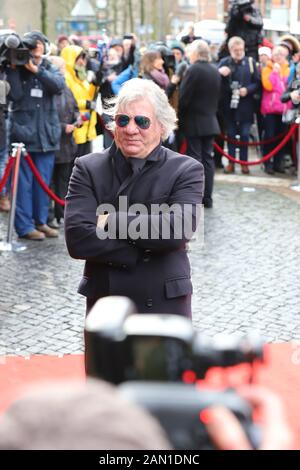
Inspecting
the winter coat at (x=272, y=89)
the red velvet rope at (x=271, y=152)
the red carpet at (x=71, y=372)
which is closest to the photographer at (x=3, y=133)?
the red velvet rope at (x=271, y=152)

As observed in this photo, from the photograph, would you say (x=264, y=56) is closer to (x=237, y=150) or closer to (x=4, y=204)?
(x=237, y=150)

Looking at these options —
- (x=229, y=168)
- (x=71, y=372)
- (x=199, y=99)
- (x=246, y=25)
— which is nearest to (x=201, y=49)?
(x=199, y=99)

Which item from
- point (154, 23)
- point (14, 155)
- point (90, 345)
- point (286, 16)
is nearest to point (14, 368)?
point (14, 155)

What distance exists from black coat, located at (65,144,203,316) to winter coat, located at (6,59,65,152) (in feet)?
16.2

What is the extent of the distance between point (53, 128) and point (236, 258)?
2141 mm

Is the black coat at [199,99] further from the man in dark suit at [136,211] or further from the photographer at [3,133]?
the man in dark suit at [136,211]

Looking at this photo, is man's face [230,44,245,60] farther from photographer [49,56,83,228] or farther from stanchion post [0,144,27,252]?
stanchion post [0,144,27,252]

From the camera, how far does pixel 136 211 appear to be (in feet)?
11.6

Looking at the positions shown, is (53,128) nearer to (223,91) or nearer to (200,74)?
(200,74)

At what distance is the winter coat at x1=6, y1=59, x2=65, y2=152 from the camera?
8.43 metres

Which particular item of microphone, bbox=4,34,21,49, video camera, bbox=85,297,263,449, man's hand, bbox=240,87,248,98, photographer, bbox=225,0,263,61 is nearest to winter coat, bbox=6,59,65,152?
microphone, bbox=4,34,21,49

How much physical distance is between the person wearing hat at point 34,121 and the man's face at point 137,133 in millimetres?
4921

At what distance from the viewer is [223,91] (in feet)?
41.0

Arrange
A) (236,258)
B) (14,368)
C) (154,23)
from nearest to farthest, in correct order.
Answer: (14,368), (236,258), (154,23)
